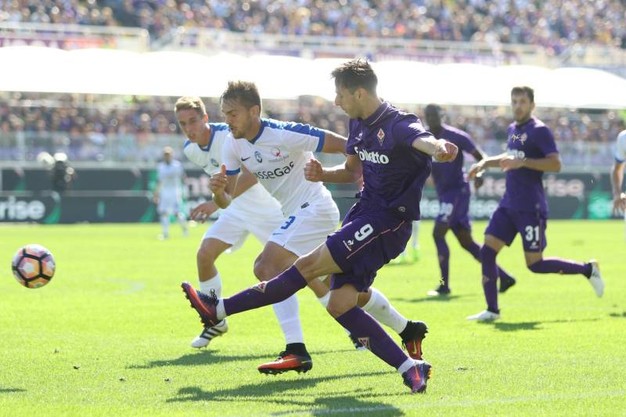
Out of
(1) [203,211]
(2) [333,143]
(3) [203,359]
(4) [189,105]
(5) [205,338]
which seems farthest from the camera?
(4) [189,105]

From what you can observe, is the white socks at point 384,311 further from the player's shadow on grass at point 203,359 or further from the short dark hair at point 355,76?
the short dark hair at point 355,76

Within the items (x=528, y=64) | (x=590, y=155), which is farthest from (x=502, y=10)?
(x=590, y=155)

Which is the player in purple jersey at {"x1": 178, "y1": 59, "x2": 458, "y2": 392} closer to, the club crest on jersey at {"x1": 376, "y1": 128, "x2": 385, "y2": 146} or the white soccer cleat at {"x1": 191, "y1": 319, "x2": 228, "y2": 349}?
the club crest on jersey at {"x1": 376, "y1": 128, "x2": 385, "y2": 146}

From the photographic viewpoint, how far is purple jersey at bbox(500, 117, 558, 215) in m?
12.7

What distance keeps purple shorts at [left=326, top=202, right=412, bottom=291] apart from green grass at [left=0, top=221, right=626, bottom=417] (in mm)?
783

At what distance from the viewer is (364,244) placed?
8086 mm

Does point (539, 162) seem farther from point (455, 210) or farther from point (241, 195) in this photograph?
point (455, 210)

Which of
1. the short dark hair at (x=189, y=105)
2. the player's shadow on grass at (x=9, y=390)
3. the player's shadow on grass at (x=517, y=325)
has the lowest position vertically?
the player's shadow on grass at (x=517, y=325)

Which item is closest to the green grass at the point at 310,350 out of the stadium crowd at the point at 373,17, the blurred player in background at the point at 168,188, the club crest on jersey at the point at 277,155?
the club crest on jersey at the point at 277,155

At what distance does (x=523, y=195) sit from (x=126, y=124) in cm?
2653

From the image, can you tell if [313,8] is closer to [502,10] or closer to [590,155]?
[502,10]

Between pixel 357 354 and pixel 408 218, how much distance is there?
7.16 ft

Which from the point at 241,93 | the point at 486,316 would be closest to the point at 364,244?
the point at 241,93

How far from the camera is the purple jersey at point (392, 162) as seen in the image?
803 cm
